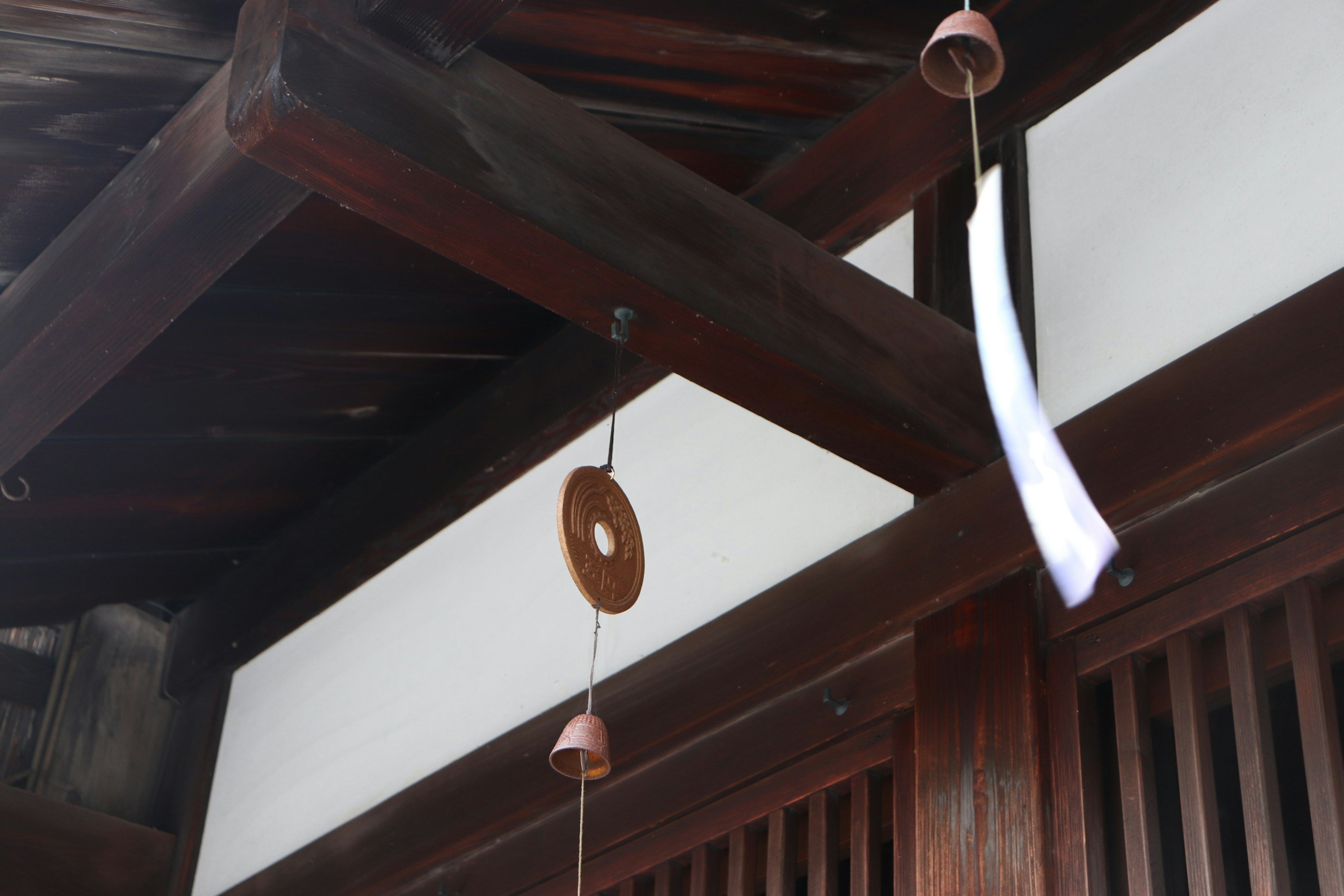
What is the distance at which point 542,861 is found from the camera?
314 centimetres

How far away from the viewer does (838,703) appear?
8.64 feet

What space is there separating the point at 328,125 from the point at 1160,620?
4.72ft

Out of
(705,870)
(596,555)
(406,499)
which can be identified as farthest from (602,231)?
(406,499)

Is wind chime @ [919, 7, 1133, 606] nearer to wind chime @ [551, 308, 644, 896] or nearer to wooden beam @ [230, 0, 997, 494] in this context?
wooden beam @ [230, 0, 997, 494]

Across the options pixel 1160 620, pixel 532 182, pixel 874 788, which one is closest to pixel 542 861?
pixel 874 788

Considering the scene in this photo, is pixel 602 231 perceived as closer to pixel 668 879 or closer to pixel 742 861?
pixel 742 861

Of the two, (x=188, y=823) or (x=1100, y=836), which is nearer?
(x=1100, y=836)

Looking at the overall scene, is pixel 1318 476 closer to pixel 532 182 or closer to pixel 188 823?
pixel 532 182

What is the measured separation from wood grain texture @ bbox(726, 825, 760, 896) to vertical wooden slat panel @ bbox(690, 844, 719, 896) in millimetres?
38

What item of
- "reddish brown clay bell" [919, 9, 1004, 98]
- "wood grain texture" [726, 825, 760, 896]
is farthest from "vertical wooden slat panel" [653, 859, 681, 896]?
"reddish brown clay bell" [919, 9, 1004, 98]

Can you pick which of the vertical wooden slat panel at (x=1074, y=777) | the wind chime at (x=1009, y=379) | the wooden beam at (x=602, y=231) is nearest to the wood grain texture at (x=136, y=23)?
the wooden beam at (x=602, y=231)

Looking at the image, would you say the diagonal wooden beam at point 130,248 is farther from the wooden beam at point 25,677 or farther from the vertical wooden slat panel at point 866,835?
the wooden beam at point 25,677

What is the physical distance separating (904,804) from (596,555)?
70 cm

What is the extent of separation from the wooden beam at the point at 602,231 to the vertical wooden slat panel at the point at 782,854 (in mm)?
707
